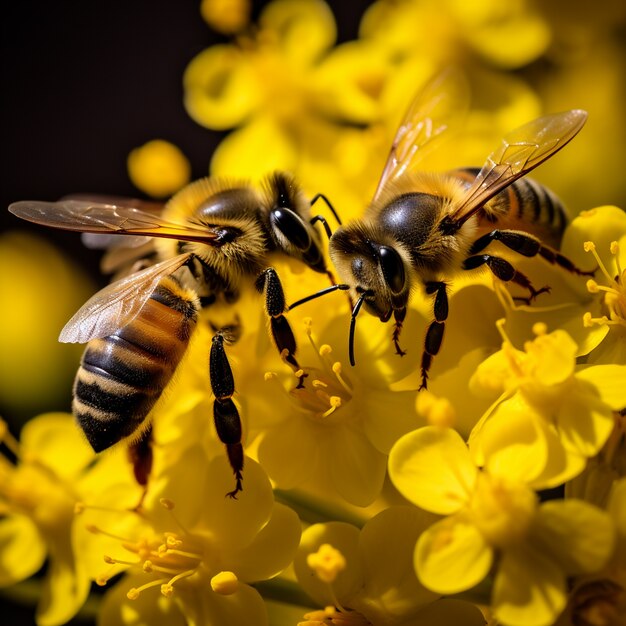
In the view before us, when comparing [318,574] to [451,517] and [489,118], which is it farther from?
[489,118]

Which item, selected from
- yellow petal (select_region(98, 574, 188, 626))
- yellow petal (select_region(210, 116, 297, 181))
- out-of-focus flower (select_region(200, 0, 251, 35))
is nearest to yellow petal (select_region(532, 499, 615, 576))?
yellow petal (select_region(98, 574, 188, 626))

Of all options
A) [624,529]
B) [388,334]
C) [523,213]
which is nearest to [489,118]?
[523,213]

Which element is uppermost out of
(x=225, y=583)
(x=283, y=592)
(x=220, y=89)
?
(x=220, y=89)

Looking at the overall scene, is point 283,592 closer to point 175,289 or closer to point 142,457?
point 142,457

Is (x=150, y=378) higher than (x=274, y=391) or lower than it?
higher

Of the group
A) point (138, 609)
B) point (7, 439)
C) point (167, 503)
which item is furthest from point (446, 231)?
point (7, 439)
